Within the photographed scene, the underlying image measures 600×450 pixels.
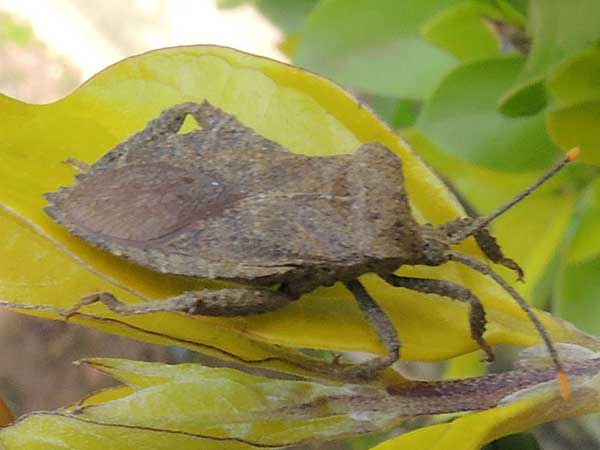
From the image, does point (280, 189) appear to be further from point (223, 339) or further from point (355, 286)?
point (223, 339)

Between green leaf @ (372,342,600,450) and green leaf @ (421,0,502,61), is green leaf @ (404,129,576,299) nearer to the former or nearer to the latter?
green leaf @ (421,0,502,61)

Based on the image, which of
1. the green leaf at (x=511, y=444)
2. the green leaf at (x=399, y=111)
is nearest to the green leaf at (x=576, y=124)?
the green leaf at (x=511, y=444)

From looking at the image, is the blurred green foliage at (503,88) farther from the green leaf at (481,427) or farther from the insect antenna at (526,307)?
the green leaf at (481,427)

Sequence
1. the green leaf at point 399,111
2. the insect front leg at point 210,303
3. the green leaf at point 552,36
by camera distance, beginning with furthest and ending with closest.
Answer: the green leaf at point 399,111 → the green leaf at point 552,36 → the insect front leg at point 210,303

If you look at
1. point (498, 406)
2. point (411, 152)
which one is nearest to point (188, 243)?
point (411, 152)

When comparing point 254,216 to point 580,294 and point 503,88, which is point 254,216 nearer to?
point 503,88

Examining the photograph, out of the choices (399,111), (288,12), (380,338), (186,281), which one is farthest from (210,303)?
(288,12)
